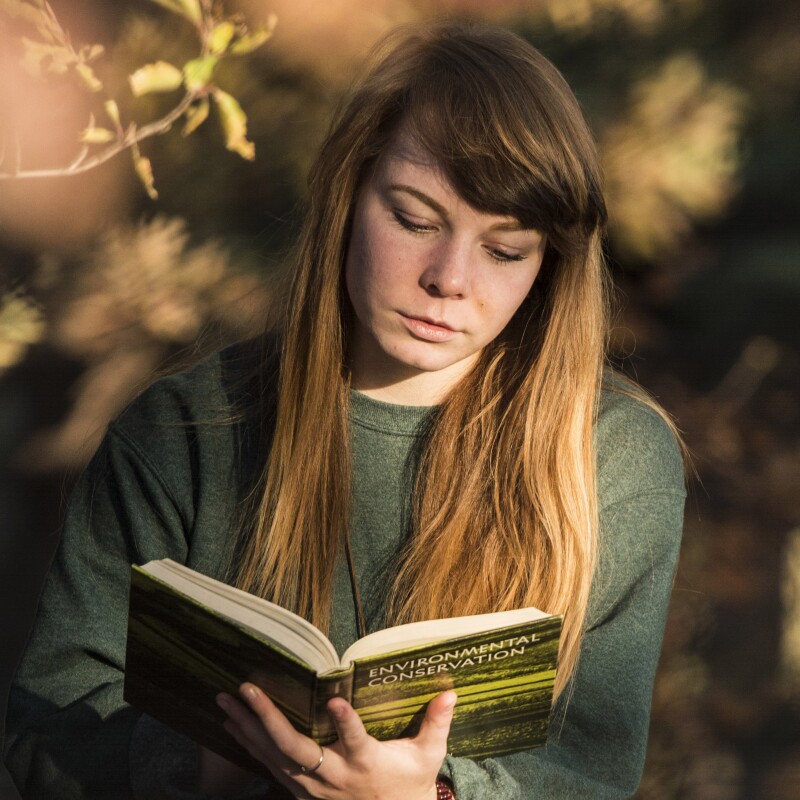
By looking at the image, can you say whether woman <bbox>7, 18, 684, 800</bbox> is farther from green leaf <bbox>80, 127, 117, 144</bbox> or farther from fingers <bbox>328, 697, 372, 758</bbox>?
green leaf <bbox>80, 127, 117, 144</bbox>

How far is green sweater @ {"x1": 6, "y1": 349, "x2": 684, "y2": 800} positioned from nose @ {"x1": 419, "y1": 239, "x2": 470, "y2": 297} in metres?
0.25

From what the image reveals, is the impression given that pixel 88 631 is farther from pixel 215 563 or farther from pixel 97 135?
pixel 97 135

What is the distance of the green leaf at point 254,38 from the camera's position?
2.30 m

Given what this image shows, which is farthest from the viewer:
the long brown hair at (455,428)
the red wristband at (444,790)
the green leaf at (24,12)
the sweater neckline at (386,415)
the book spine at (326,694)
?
the green leaf at (24,12)

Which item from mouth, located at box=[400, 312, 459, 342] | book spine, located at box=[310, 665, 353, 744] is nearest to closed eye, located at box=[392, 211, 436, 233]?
mouth, located at box=[400, 312, 459, 342]

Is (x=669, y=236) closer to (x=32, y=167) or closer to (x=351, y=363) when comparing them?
(x=351, y=363)

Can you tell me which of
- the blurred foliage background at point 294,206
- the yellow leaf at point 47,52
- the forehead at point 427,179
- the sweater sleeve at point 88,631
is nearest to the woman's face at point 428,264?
the forehead at point 427,179

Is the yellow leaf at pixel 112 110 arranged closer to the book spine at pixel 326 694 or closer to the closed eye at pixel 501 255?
the closed eye at pixel 501 255

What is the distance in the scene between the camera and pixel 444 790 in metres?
1.26

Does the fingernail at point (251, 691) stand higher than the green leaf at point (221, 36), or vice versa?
the green leaf at point (221, 36)

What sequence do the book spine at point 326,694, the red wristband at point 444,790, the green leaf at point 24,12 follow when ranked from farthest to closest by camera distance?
the green leaf at point 24,12, the red wristband at point 444,790, the book spine at point 326,694

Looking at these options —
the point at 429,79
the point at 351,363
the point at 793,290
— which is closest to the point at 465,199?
the point at 429,79

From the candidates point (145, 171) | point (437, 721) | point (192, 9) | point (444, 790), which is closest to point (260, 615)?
point (437, 721)

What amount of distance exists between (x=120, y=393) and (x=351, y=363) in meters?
1.08
